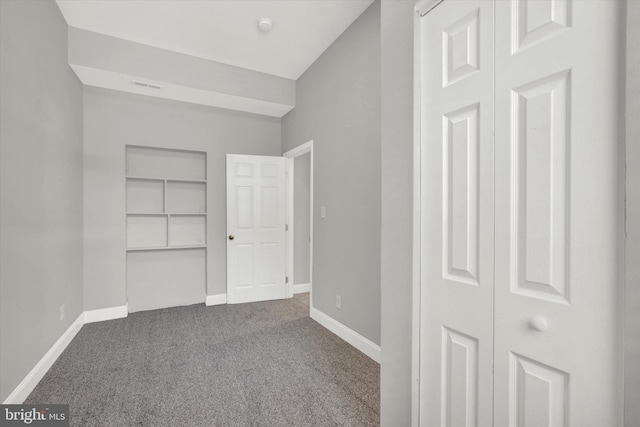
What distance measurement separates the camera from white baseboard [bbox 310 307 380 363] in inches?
101

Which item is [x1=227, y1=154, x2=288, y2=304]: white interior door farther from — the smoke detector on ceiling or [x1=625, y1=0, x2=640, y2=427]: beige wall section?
[x1=625, y1=0, x2=640, y2=427]: beige wall section

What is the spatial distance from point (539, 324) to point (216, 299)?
378cm

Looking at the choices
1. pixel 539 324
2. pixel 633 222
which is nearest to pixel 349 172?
pixel 539 324

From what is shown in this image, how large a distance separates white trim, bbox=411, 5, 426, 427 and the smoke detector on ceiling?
1.98 metres

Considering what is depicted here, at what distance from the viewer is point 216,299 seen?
4016 millimetres

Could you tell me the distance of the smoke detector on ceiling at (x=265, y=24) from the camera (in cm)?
280

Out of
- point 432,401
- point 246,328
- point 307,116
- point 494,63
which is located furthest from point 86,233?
point 494,63

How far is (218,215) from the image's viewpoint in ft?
13.4

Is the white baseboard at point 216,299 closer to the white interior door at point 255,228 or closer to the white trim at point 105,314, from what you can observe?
the white interior door at point 255,228

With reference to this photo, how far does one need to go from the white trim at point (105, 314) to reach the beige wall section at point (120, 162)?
0.05m

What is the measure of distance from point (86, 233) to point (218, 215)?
55.7 inches

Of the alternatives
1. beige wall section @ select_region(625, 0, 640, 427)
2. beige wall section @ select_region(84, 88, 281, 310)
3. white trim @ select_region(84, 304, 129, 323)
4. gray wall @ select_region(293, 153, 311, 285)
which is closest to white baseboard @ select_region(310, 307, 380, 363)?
gray wall @ select_region(293, 153, 311, 285)

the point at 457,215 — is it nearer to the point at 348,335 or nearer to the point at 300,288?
the point at 348,335

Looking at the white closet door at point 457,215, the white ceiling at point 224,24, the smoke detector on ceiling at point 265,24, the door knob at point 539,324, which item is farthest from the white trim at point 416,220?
the smoke detector on ceiling at point 265,24
